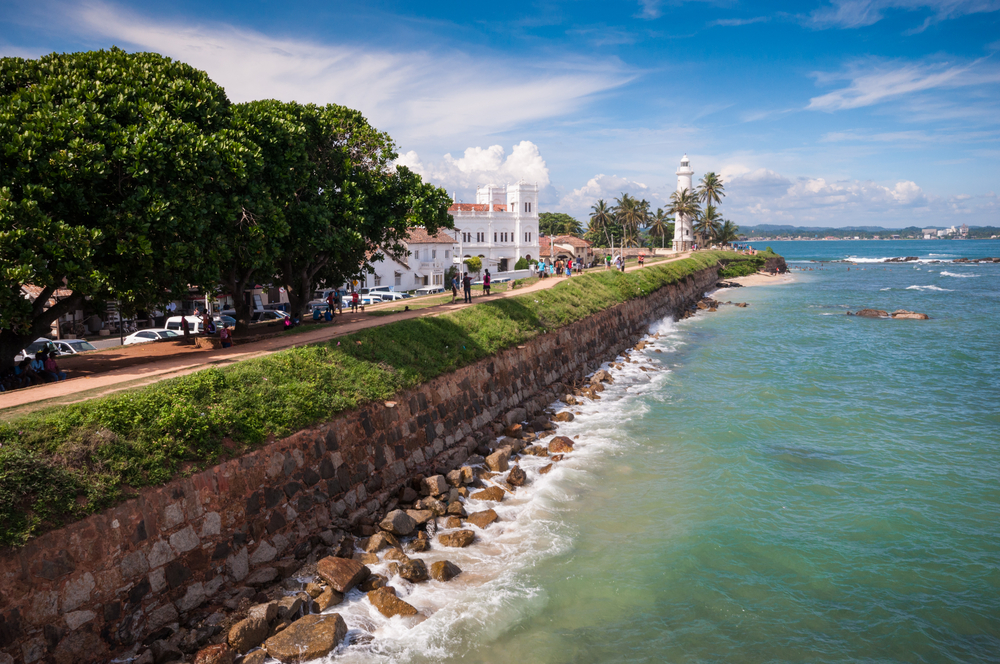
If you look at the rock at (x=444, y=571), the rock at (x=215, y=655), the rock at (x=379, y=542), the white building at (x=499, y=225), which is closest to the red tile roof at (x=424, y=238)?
the white building at (x=499, y=225)

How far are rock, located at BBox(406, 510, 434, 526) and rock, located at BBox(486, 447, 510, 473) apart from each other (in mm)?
3616

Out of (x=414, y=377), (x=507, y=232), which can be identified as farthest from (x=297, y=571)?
(x=507, y=232)

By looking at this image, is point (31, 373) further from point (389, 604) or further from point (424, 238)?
point (424, 238)

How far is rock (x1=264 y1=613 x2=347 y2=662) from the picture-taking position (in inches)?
384

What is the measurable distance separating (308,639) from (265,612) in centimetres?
93

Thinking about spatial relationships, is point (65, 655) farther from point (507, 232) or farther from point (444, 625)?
point (507, 232)

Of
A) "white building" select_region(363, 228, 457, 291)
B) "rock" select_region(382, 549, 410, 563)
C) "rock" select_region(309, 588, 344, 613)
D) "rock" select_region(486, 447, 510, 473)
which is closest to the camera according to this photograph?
"rock" select_region(309, 588, 344, 613)

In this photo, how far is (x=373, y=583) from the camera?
1174 centimetres

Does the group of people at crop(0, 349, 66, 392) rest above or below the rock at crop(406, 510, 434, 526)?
above

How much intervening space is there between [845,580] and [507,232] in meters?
65.2

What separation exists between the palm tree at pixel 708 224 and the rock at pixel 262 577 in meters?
103

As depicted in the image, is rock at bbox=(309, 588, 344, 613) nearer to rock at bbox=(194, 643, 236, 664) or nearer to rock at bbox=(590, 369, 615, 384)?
rock at bbox=(194, 643, 236, 664)

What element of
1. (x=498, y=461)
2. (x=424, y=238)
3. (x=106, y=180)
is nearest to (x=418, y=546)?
(x=498, y=461)

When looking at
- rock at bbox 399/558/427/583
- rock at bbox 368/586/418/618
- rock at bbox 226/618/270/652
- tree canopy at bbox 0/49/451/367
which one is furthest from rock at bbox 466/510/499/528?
tree canopy at bbox 0/49/451/367
